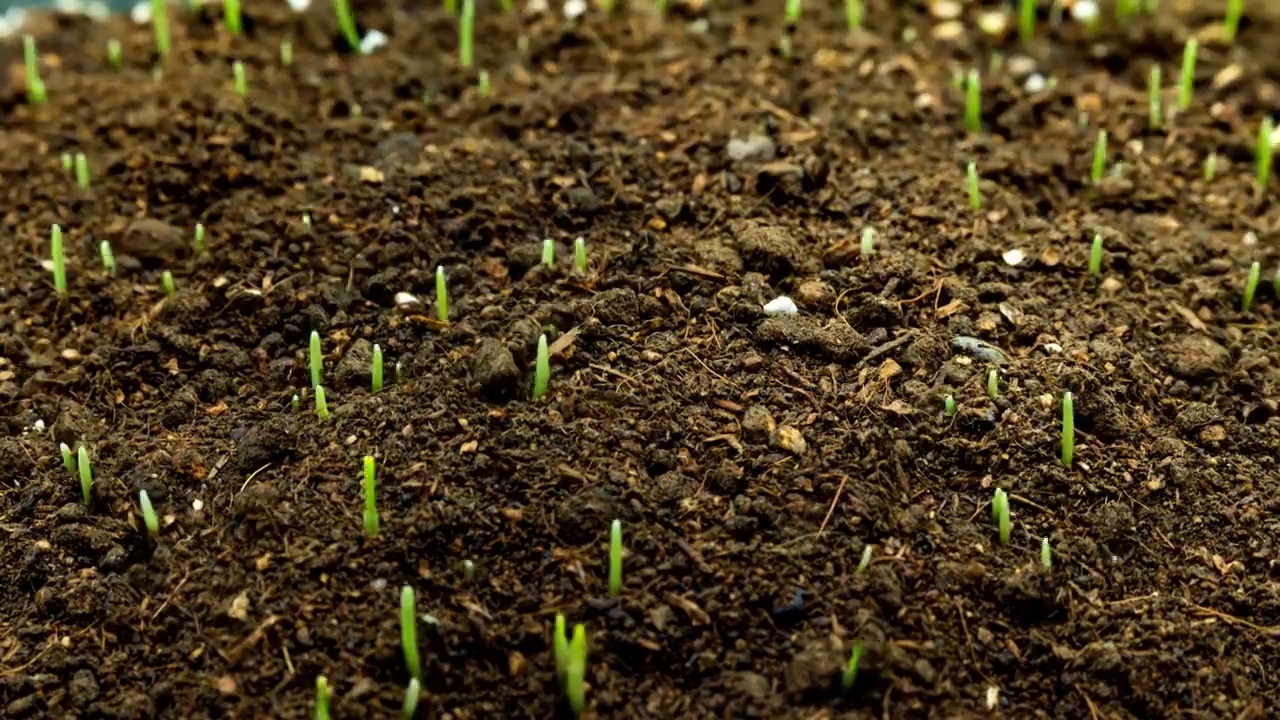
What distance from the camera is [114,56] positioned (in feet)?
8.75

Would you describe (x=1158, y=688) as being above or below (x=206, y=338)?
below

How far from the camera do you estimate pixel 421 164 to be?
2.22 meters

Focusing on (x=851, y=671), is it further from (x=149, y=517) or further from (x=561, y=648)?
(x=149, y=517)

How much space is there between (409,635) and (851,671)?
0.51 meters

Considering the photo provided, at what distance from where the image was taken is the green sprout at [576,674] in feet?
4.77

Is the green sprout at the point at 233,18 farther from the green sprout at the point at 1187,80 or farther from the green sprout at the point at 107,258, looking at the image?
the green sprout at the point at 1187,80

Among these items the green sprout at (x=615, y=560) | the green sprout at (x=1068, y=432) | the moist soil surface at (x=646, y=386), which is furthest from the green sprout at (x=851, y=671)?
the green sprout at (x=1068, y=432)

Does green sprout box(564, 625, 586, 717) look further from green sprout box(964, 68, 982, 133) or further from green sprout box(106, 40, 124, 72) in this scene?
green sprout box(106, 40, 124, 72)

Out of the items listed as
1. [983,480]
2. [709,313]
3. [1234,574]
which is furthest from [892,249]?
[1234,574]

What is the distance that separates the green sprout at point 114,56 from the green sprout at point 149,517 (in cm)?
131

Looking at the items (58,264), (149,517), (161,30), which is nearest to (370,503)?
(149,517)

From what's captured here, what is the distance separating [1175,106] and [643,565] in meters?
1.58

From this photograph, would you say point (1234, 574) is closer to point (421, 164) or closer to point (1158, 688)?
point (1158, 688)

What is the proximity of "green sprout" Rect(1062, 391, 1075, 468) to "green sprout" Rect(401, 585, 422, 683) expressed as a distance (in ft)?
2.90
